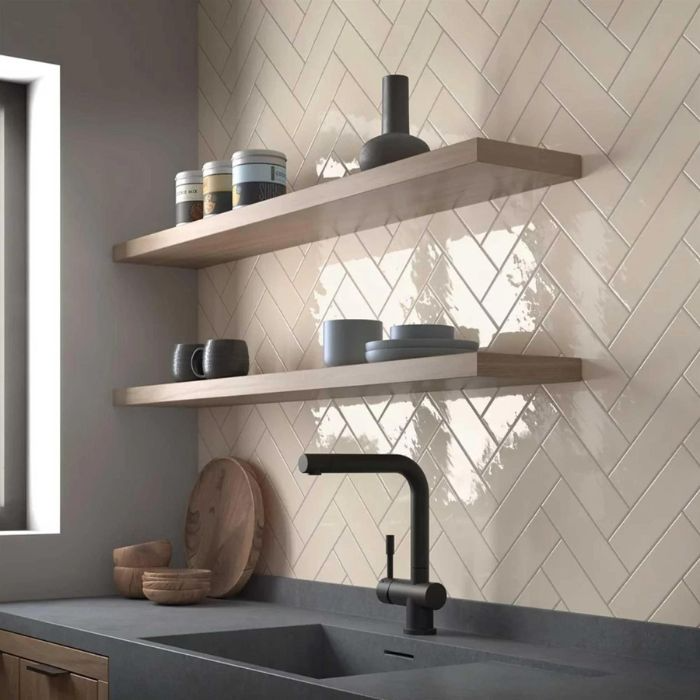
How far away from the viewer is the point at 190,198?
316 centimetres

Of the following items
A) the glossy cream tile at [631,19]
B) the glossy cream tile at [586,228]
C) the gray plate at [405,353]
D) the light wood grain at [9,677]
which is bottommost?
the light wood grain at [9,677]

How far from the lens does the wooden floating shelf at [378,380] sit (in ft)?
7.24

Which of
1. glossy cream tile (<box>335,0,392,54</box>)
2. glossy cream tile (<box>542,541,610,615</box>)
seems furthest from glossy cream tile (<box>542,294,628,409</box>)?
→ glossy cream tile (<box>335,0,392,54</box>)

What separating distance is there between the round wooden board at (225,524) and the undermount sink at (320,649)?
51 cm

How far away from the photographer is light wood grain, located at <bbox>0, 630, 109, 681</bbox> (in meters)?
2.47

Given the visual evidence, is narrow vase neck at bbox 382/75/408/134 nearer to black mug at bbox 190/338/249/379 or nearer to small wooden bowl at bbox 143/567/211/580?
black mug at bbox 190/338/249/379

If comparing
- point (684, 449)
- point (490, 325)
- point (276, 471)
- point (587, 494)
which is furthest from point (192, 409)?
point (684, 449)

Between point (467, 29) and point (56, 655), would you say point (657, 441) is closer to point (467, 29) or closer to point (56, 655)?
point (467, 29)

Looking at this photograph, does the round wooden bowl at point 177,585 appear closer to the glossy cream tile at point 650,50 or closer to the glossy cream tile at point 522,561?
the glossy cream tile at point 522,561

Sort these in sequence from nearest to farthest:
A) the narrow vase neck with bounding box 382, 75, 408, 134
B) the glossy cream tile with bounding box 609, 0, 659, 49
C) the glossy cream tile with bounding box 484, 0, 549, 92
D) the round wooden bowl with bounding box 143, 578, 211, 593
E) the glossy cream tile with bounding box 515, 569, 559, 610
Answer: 1. the glossy cream tile with bounding box 609, 0, 659, 49
2. the glossy cream tile with bounding box 515, 569, 559, 610
3. the glossy cream tile with bounding box 484, 0, 549, 92
4. the narrow vase neck with bounding box 382, 75, 408, 134
5. the round wooden bowl with bounding box 143, 578, 211, 593

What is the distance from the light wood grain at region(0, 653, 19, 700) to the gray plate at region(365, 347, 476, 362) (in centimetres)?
113

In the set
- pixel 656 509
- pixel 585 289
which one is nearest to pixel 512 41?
pixel 585 289

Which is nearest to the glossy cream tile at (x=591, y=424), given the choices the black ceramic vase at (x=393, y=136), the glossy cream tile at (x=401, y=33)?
the black ceramic vase at (x=393, y=136)

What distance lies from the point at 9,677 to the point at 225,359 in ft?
2.99
